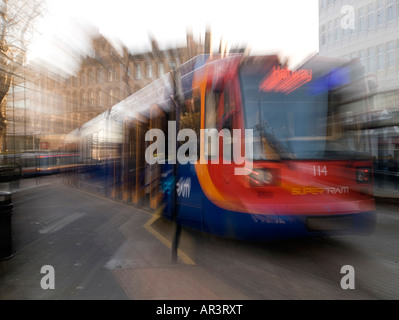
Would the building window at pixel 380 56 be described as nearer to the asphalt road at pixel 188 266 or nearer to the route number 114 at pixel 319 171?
the asphalt road at pixel 188 266

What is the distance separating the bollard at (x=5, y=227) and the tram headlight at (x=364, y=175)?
16.0 ft

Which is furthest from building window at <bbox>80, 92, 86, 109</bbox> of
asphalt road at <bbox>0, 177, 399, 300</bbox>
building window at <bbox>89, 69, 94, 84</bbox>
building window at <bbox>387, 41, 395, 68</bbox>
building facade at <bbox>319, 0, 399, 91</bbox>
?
building window at <bbox>387, 41, 395, 68</bbox>

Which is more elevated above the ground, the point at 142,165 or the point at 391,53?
the point at 391,53

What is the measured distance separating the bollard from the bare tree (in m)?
9.70

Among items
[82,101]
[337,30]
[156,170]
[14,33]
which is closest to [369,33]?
[337,30]

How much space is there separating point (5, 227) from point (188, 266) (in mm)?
2533

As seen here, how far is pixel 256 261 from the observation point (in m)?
4.36

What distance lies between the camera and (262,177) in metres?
4.01

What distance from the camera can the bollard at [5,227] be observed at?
415cm

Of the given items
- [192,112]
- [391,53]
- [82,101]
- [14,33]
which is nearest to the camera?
[192,112]

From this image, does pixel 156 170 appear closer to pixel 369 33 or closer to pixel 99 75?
pixel 99 75

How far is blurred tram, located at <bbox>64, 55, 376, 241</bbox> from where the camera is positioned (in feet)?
13.2

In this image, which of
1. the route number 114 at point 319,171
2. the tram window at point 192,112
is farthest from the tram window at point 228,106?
the route number 114 at point 319,171

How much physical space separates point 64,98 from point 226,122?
23.0m
